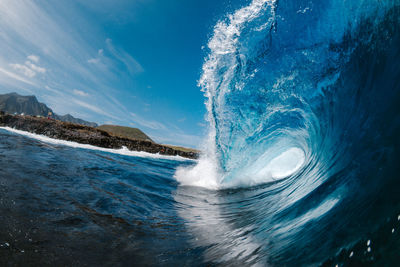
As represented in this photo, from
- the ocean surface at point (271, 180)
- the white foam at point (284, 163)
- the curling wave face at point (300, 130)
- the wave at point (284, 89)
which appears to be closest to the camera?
the ocean surface at point (271, 180)

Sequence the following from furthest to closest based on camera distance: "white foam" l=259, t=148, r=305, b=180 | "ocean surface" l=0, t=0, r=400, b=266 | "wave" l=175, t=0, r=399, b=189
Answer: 1. "white foam" l=259, t=148, r=305, b=180
2. "wave" l=175, t=0, r=399, b=189
3. "ocean surface" l=0, t=0, r=400, b=266

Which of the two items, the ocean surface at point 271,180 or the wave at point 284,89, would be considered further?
the wave at point 284,89

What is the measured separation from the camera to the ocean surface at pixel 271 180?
1.95m

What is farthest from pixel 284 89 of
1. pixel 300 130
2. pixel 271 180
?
pixel 271 180

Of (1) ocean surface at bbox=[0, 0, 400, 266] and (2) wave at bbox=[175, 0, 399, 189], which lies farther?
(2) wave at bbox=[175, 0, 399, 189]

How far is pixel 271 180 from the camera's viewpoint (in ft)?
22.4

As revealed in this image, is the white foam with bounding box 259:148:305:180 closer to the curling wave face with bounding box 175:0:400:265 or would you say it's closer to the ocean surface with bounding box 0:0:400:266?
the curling wave face with bounding box 175:0:400:265

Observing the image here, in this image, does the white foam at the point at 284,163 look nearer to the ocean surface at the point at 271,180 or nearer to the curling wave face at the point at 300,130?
the curling wave face at the point at 300,130

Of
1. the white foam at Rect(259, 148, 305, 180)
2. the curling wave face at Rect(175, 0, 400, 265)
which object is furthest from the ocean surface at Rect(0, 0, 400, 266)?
the white foam at Rect(259, 148, 305, 180)

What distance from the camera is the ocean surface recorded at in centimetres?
195

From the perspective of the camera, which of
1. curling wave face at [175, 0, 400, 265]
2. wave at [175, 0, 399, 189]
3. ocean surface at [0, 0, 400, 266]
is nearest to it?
ocean surface at [0, 0, 400, 266]

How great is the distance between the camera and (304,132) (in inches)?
258

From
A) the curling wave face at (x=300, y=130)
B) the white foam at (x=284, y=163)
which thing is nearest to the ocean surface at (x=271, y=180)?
the curling wave face at (x=300, y=130)

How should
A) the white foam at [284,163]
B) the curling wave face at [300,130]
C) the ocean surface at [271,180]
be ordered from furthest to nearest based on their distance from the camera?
1. the white foam at [284,163]
2. the curling wave face at [300,130]
3. the ocean surface at [271,180]
